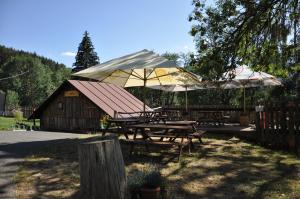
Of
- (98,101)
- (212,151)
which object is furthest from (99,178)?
(98,101)

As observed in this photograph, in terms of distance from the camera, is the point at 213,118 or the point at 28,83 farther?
the point at 28,83

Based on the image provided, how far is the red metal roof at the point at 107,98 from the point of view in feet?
74.5

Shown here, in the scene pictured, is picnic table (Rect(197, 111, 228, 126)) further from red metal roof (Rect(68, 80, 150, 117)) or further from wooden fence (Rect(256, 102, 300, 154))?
red metal roof (Rect(68, 80, 150, 117))

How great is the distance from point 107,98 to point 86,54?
3876cm

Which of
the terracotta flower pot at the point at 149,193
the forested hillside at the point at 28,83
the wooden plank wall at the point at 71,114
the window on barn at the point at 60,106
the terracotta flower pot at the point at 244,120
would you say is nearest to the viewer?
the terracotta flower pot at the point at 149,193

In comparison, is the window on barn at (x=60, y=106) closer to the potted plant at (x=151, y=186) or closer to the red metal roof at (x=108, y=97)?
the red metal roof at (x=108, y=97)

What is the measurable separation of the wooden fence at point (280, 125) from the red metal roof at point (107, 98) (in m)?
11.9

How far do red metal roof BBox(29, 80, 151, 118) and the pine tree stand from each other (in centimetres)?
3453

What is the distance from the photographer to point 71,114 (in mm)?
24453

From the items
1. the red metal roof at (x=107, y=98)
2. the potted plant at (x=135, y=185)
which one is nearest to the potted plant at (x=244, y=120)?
the red metal roof at (x=107, y=98)

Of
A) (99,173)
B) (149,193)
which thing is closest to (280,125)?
(149,193)

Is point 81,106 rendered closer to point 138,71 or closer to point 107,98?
point 107,98

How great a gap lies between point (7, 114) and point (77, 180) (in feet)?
147

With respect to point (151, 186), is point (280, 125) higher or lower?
higher
